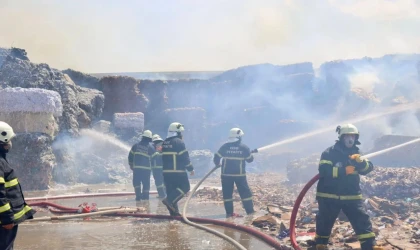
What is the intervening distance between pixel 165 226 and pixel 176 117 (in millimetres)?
16068

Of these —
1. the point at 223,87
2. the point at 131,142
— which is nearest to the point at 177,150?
the point at 131,142

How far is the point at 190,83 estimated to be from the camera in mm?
26156

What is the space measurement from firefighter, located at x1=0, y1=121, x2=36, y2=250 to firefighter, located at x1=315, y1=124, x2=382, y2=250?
3.24 m

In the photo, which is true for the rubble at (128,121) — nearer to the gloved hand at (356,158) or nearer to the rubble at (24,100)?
the rubble at (24,100)

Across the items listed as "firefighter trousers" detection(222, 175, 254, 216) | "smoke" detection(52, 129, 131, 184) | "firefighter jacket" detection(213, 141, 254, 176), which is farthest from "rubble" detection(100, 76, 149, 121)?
"firefighter trousers" detection(222, 175, 254, 216)

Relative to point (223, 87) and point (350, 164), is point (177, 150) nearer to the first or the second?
point (350, 164)

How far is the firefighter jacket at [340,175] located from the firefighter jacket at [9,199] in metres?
3.26

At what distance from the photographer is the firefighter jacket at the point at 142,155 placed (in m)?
10.6

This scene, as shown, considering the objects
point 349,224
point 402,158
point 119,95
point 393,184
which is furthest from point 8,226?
point 119,95

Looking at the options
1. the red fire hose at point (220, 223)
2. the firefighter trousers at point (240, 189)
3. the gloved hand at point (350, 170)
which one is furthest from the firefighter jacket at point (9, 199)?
the firefighter trousers at point (240, 189)

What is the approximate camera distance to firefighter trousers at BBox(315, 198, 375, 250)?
5070 millimetres

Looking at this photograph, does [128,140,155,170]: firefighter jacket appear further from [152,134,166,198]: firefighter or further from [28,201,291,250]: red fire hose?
[28,201,291,250]: red fire hose

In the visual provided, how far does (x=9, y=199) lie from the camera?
411 cm

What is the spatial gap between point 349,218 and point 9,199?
3653 millimetres
